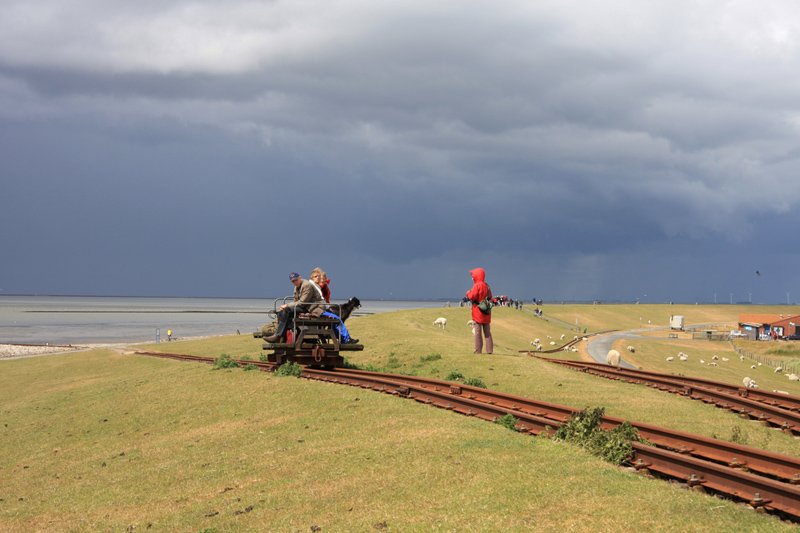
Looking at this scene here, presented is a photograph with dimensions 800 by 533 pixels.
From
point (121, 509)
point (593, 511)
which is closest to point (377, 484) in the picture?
point (593, 511)

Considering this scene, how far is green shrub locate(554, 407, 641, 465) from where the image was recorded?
31.0ft

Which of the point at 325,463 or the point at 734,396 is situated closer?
the point at 325,463

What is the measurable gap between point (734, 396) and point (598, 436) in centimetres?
786

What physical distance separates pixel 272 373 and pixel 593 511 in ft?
43.6

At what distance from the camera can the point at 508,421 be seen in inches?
469

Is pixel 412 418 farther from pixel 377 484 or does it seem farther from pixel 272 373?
pixel 272 373

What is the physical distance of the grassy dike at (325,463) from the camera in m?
7.68

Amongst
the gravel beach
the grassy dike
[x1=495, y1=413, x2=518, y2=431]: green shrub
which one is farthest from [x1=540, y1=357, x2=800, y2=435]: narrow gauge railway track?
the gravel beach

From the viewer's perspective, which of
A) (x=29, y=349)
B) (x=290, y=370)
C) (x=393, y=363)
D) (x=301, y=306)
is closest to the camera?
(x=290, y=370)

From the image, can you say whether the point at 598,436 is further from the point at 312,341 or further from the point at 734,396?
the point at 312,341

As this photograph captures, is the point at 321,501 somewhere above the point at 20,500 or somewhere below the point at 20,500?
above

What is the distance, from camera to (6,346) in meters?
66.5

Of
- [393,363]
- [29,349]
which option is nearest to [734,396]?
[393,363]

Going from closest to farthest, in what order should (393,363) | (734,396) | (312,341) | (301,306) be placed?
(734,396) < (301,306) < (312,341) < (393,363)
